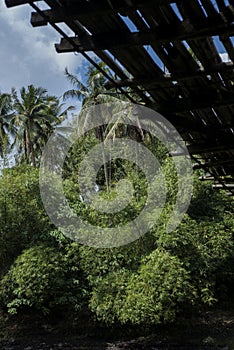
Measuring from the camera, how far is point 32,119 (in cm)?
1683

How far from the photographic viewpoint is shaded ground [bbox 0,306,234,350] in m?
8.80

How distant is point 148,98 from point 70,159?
11549 millimetres

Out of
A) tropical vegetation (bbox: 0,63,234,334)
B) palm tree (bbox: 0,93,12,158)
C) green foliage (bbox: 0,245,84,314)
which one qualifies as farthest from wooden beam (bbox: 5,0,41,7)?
palm tree (bbox: 0,93,12,158)

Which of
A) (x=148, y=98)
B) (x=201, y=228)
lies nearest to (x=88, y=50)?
(x=148, y=98)

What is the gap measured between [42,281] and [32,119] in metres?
9.47

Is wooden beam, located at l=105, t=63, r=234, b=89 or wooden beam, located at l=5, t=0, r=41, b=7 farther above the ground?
wooden beam, located at l=5, t=0, r=41, b=7

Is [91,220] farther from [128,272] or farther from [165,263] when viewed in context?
[165,263]

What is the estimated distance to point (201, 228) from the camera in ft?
31.1

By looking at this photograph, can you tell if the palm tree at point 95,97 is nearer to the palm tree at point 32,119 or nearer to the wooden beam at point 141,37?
the palm tree at point 32,119

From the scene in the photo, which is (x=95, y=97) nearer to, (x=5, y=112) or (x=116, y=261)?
(x=116, y=261)

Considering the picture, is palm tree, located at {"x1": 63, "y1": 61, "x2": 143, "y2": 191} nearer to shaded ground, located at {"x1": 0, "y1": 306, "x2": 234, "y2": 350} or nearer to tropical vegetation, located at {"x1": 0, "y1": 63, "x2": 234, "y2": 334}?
tropical vegetation, located at {"x1": 0, "y1": 63, "x2": 234, "y2": 334}

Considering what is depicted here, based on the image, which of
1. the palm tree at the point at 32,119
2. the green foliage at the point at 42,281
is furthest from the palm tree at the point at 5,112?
the green foliage at the point at 42,281

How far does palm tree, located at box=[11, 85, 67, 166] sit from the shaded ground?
7.45 m

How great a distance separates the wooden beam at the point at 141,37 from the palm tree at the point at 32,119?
1444 centimetres
